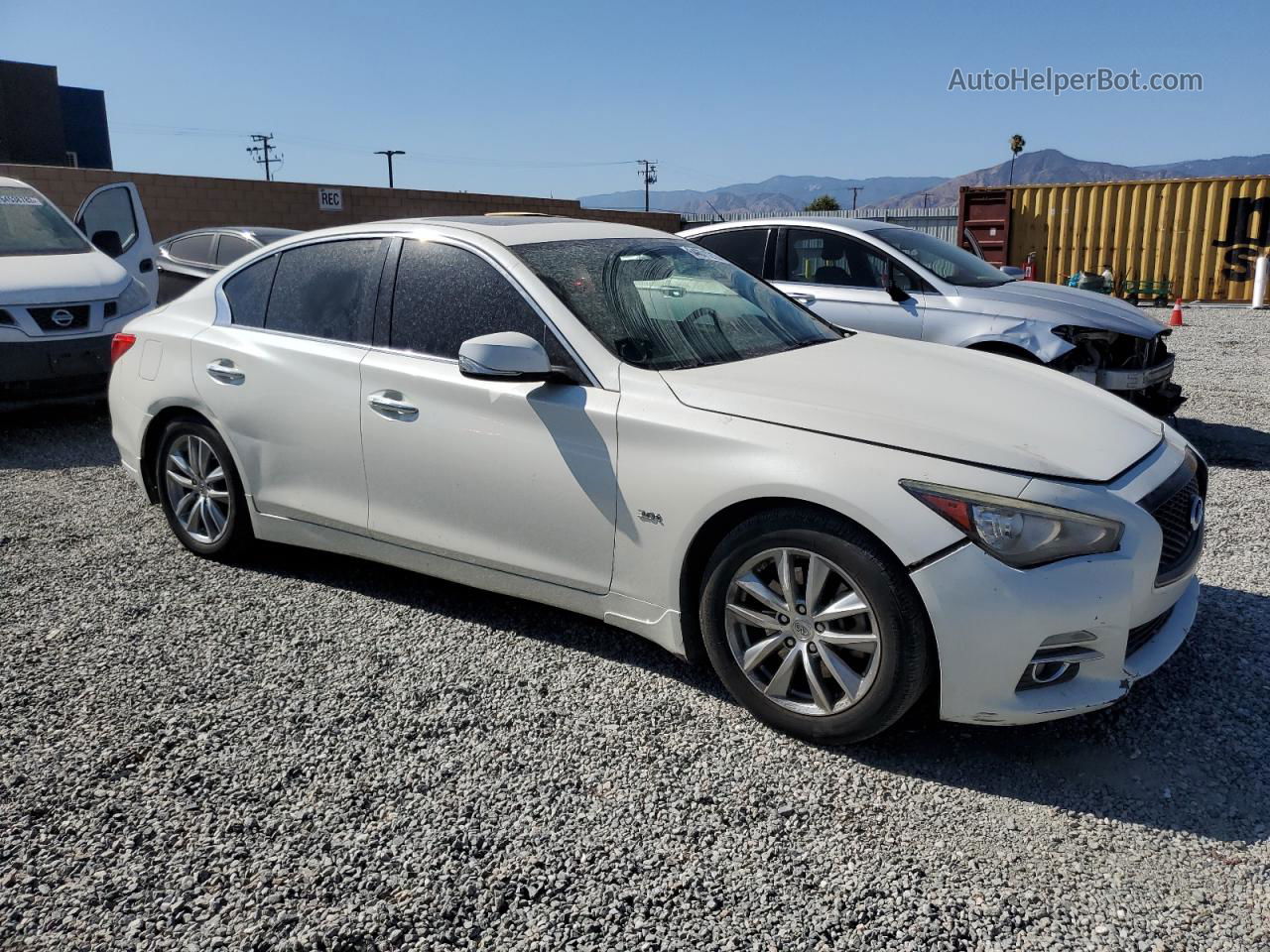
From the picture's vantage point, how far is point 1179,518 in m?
3.10

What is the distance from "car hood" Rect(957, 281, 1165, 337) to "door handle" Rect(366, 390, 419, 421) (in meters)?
4.45

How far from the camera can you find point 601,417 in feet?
10.9

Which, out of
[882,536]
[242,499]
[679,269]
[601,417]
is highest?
[679,269]

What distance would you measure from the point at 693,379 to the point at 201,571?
2.74 m

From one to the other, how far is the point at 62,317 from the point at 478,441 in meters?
→ 5.55

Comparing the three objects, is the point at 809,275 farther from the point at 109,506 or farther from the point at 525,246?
the point at 109,506

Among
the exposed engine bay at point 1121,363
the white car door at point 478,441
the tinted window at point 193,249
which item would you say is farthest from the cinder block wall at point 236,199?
the white car door at point 478,441

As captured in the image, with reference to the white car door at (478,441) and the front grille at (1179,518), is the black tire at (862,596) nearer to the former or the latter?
the white car door at (478,441)

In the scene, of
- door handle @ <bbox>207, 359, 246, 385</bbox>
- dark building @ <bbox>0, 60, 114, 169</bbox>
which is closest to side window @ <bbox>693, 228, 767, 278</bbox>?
door handle @ <bbox>207, 359, 246, 385</bbox>

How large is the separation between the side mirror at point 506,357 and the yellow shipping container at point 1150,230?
21533mm

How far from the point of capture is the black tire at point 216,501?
450 cm

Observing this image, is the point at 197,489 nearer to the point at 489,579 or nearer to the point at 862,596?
the point at 489,579

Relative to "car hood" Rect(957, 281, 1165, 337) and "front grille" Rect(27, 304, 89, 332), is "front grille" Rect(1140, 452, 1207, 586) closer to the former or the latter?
"car hood" Rect(957, 281, 1165, 337)

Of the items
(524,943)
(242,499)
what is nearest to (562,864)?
(524,943)
